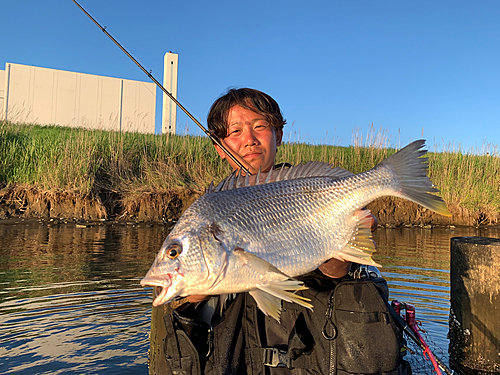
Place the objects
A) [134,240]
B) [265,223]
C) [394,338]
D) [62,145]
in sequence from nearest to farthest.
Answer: [265,223] < [394,338] < [134,240] < [62,145]

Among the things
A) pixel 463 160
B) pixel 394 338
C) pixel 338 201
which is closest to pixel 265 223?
pixel 338 201

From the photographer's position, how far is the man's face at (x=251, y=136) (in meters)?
3.56

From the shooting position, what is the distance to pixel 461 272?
3586 millimetres

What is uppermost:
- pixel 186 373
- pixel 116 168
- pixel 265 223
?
pixel 116 168

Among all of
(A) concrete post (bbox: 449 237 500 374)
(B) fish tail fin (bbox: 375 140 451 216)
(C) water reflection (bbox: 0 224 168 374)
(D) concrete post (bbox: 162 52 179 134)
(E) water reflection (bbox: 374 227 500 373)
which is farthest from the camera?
(D) concrete post (bbox: 162 52 179 134)

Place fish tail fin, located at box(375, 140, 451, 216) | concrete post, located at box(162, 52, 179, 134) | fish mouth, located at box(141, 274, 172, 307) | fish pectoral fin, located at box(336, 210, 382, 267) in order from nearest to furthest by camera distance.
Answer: fish mouth, located at box(141, 274, 172, 307), fish pectoral fin, located at box(336, 210, 382, 267), fish tail fin, located at box(375, 140, 451, 216), concrete post, located at box(162, 52, 179, 134)

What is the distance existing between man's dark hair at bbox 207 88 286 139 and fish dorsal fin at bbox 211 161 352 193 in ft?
4.05

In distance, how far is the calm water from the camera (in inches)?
142

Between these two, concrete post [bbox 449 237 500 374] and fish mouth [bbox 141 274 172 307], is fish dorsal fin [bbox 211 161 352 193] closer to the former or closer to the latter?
fish mouth [bbox 141 274 172 307]

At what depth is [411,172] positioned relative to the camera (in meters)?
2.38

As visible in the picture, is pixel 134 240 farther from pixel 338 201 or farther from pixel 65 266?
pixel 338 201

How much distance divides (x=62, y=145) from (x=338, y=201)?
11641 millimetres

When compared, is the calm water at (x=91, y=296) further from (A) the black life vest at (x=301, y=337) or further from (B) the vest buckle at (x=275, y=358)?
(B) the vest buckle at (x=275, y=358)

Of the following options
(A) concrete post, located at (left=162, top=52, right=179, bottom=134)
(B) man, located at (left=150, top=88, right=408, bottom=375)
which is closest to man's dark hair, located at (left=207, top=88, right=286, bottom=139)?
(B) man, located at (left=150, top=88, right=408, bottom=375)
